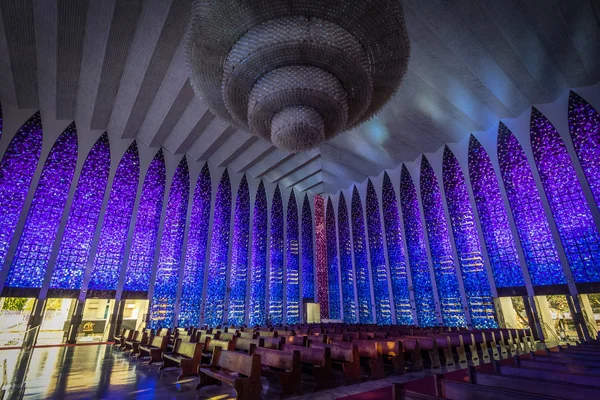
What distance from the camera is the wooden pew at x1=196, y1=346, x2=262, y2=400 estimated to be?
9.29 feet

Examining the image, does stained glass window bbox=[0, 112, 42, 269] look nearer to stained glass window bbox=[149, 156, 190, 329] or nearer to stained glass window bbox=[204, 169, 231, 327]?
stained glass window bbox=[149, 156, 190, 329]

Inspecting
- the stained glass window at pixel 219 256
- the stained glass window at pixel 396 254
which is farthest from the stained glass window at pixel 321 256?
the stained glass window at pixel 219 256

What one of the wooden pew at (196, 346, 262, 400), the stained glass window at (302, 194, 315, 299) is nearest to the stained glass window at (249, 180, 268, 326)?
the stained glass window at (302, 194, 315, 299)

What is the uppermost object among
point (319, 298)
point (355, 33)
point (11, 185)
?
point (11, 185)

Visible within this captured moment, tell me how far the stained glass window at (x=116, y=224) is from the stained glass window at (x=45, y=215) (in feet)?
5.37

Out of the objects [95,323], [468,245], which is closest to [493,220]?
[468,245]

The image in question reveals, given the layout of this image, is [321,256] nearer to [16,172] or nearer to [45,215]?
[45,215]

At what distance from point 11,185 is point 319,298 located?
16.7 meters

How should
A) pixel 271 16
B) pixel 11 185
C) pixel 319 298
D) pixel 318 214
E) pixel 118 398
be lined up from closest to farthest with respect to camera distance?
pixel 118 398
pixel 271 16
pixel 11 185
pixel 319 298
pixel 318 214

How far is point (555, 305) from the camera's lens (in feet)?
48.3

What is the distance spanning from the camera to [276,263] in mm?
17938

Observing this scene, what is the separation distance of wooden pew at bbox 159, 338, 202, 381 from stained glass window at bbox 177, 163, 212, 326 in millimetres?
10090

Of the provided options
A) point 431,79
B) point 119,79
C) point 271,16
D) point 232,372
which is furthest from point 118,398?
point 431,79

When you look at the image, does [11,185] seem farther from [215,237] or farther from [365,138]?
[365,138]
